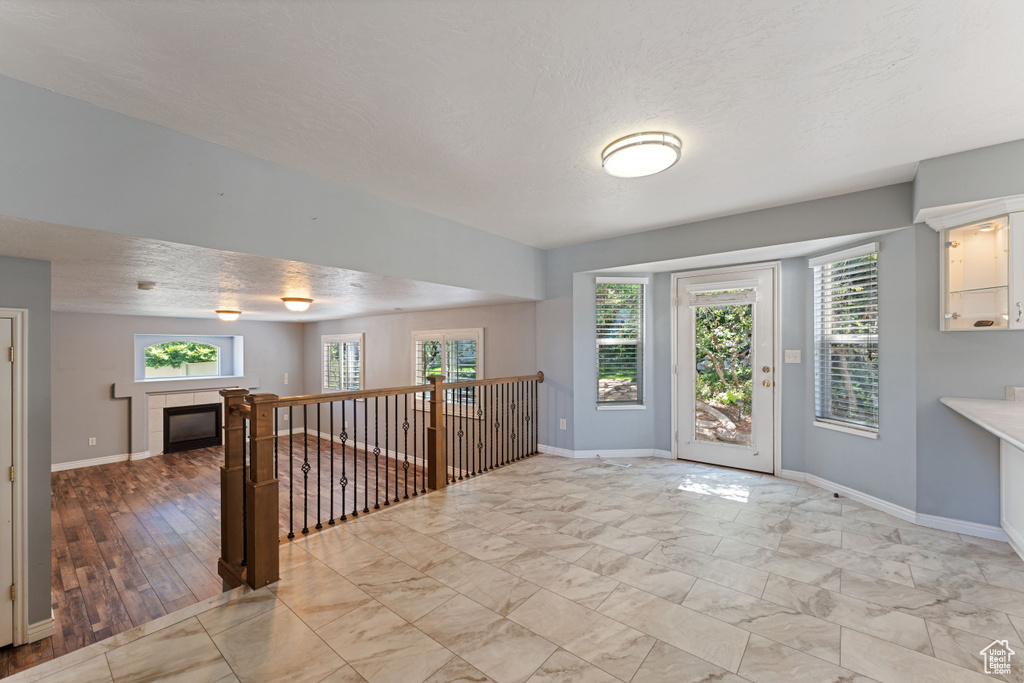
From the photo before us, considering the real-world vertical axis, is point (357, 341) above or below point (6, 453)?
above

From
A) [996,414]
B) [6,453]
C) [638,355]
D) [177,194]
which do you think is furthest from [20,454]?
[996,414]

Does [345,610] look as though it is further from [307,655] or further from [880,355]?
[880,355]

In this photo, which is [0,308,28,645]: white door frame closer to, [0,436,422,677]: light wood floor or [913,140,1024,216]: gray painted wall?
[0,436,422,677]: light wood floor

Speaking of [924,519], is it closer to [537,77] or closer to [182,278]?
[537,77]

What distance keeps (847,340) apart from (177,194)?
16.1ft

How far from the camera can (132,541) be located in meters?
3.97

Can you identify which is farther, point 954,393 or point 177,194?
point 954,393

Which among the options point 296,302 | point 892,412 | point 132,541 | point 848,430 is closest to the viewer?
point 892,412

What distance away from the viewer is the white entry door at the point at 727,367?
418cm

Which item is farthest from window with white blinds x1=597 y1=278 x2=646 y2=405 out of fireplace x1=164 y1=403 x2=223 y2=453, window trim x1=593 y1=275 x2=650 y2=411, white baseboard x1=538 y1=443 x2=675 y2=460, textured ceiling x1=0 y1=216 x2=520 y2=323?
fireplace x1=164 y1=403 x2=223 y2=453

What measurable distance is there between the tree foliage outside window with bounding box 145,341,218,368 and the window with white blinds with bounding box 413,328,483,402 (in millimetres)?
4489

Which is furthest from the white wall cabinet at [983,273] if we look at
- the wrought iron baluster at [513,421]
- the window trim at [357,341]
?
the window trim at [357,341]

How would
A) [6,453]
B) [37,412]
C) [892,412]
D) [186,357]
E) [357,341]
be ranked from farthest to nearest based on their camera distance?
[186,357]
[357,341]
[892,412]
[37,412]
[6,453]

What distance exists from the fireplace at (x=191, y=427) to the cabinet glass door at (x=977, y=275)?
972cm
